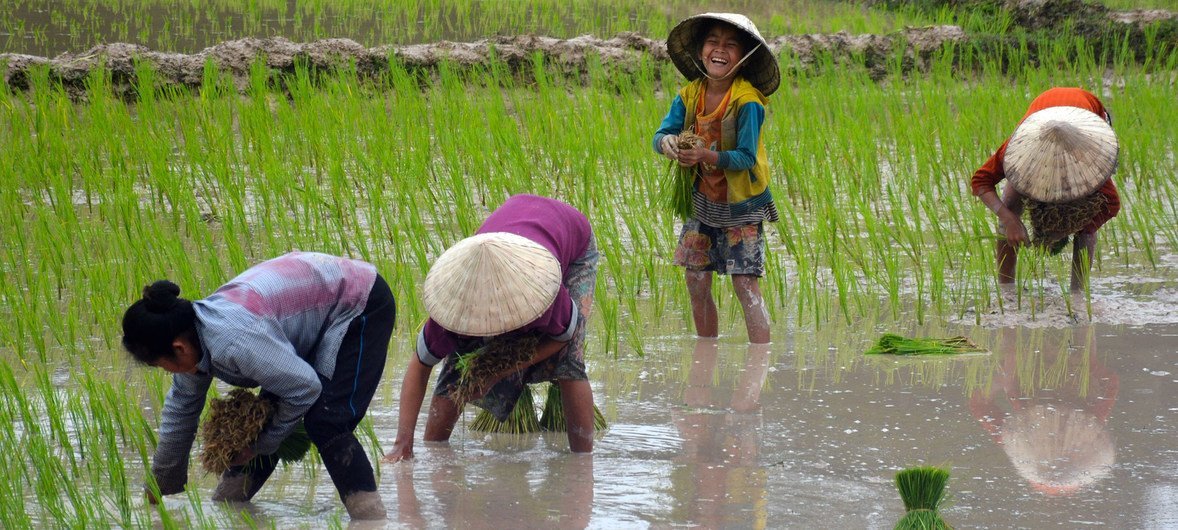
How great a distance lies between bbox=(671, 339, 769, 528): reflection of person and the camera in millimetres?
2463

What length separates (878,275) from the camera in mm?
4215

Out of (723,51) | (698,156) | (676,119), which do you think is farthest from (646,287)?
(723,51)

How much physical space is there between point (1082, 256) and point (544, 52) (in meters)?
4.03

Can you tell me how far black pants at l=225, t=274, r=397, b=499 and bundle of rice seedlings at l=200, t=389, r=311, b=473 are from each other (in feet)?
0.32

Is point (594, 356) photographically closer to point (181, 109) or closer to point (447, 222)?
point (447, 222)

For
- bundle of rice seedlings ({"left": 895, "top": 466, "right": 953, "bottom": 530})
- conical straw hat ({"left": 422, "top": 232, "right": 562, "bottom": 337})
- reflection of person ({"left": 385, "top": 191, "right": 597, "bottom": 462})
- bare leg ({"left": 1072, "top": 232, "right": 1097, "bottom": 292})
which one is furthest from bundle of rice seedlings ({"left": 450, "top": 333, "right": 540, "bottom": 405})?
bare leg ({"left": 1072, "top": 232, "right": 1097, "bottom": 292})

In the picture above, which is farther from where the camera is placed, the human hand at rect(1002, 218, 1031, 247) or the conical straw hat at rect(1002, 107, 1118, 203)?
the human hand at rect(1002, 218, 1031, 247)

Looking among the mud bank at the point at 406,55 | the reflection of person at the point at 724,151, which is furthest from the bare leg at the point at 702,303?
the mud bank at the point at 406,55

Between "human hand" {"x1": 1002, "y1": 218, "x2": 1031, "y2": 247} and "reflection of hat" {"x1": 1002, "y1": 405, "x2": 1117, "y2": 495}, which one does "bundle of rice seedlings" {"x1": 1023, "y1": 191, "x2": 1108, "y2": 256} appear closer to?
"human hand" {"x1": 1002, "y1": 218, "x2": 1031, "y2": 247}

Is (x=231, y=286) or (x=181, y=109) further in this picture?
(x=181, y=109)

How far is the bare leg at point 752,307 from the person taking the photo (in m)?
3.55

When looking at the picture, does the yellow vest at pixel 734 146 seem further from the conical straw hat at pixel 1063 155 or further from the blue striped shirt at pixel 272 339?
the blue striped shirt at pixel 272 339

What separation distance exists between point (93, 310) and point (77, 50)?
4716 millimetres

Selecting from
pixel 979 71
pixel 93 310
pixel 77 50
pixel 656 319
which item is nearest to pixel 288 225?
pixel 93 310
